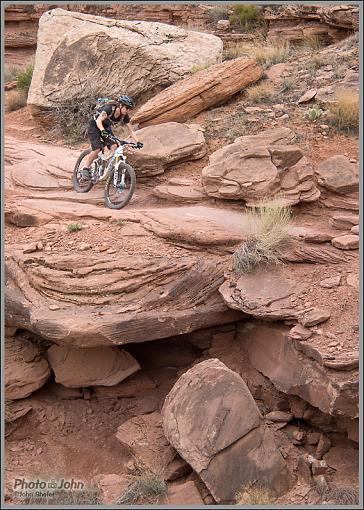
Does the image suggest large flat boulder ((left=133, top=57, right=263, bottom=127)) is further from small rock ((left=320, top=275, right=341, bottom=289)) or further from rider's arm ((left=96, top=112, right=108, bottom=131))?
small rock ((left=320, top=275, right=341, bottom=289))

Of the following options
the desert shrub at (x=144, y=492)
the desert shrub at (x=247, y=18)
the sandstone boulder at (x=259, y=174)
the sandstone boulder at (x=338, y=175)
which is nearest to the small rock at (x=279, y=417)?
Answer: the desert shrub at (x=144, y=492)

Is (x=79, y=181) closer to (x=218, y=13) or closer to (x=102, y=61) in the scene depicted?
(x=102, y=61)

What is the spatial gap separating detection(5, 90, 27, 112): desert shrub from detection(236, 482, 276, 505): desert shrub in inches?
486

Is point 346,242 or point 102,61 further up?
point 102,61

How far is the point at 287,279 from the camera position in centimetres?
932

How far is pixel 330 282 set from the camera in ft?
29.9

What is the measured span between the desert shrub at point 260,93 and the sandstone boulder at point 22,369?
6741mm

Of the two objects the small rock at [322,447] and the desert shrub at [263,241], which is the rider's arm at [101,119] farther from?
the small rock at [322,447]

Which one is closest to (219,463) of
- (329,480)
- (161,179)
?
(329,480)

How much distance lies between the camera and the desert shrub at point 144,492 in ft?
27.8

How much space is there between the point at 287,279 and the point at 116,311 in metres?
2.40

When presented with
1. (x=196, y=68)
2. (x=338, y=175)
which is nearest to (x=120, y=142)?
(x=338, y=175)

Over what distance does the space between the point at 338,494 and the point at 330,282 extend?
271 centimetres

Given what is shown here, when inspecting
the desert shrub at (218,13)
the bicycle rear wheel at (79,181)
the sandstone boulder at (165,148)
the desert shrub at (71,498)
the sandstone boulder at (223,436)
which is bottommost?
the desert shrub at (71,498)
